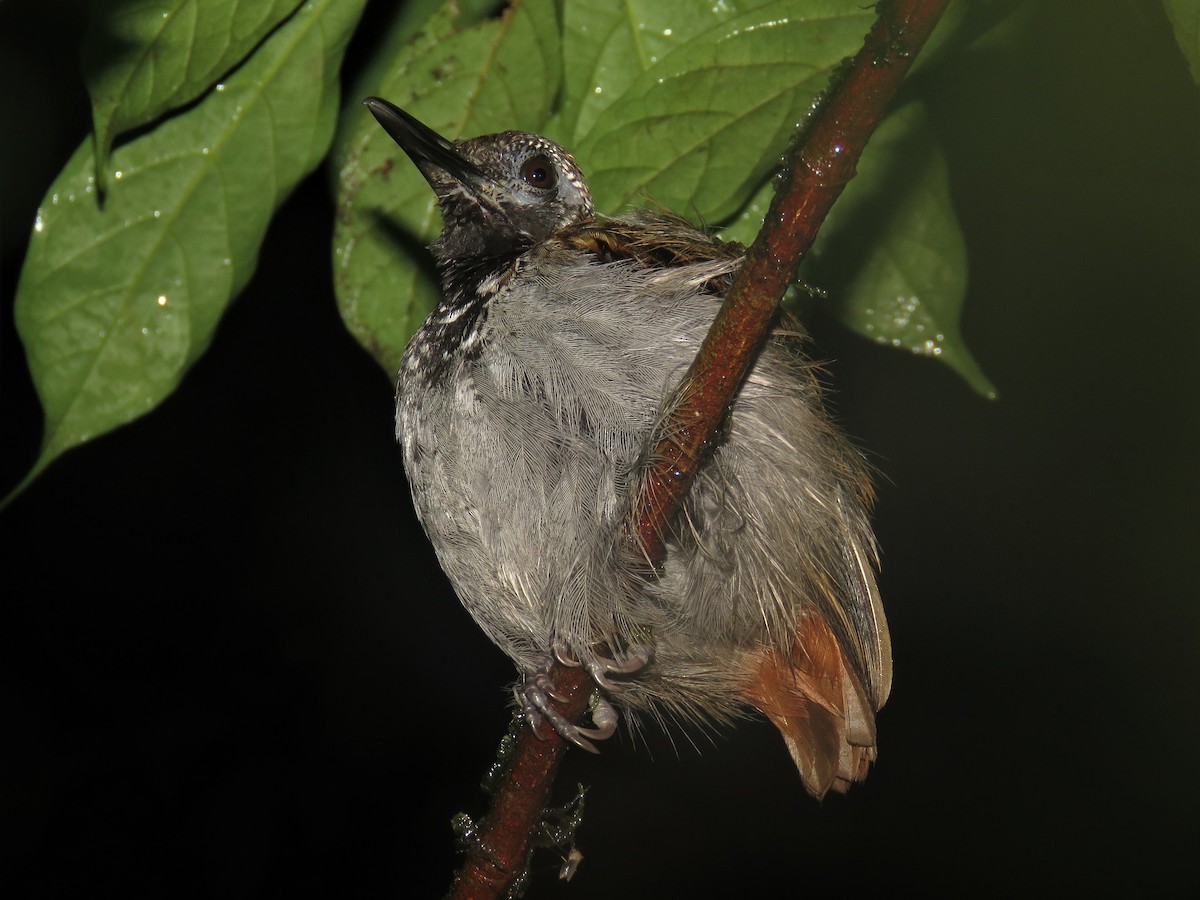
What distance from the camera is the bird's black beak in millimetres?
2551

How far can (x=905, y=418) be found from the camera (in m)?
5.27

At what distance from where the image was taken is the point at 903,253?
7.86ft

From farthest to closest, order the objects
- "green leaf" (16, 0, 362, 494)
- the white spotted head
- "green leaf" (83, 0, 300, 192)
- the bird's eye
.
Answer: the bird's eye
the white spotted head
"green leaf" (16, 0, 362, 494)
"green leaf" (83, 0, 300, 192)

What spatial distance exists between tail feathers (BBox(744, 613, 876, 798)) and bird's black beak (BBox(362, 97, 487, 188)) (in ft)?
4.93

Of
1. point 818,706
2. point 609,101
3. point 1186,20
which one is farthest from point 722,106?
point 818,706

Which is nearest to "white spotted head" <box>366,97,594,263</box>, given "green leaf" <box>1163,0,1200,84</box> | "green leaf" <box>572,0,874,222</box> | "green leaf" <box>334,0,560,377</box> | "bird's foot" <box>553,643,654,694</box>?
"green leaf" <box>334,0,560,377</box>

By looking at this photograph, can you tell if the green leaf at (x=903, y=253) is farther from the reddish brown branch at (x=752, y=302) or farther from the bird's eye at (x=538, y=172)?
the bird's eye at (x=538, y=172)

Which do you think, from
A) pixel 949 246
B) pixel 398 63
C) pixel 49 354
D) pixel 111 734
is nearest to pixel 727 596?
pixel 949 246

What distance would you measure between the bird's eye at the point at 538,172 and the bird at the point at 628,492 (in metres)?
0.26

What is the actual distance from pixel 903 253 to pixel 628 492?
791 mm

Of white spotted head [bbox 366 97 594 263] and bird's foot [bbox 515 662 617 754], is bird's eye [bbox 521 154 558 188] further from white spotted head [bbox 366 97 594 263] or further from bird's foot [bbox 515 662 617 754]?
bird's foot [bbox 515 662 617 754]

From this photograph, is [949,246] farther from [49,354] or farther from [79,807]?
[79,807]

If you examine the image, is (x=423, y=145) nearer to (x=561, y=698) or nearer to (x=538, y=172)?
(x=538, y=172)


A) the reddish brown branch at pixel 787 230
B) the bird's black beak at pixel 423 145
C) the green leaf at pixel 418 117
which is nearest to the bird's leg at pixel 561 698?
the reddish brown branch at pixel 787 230
